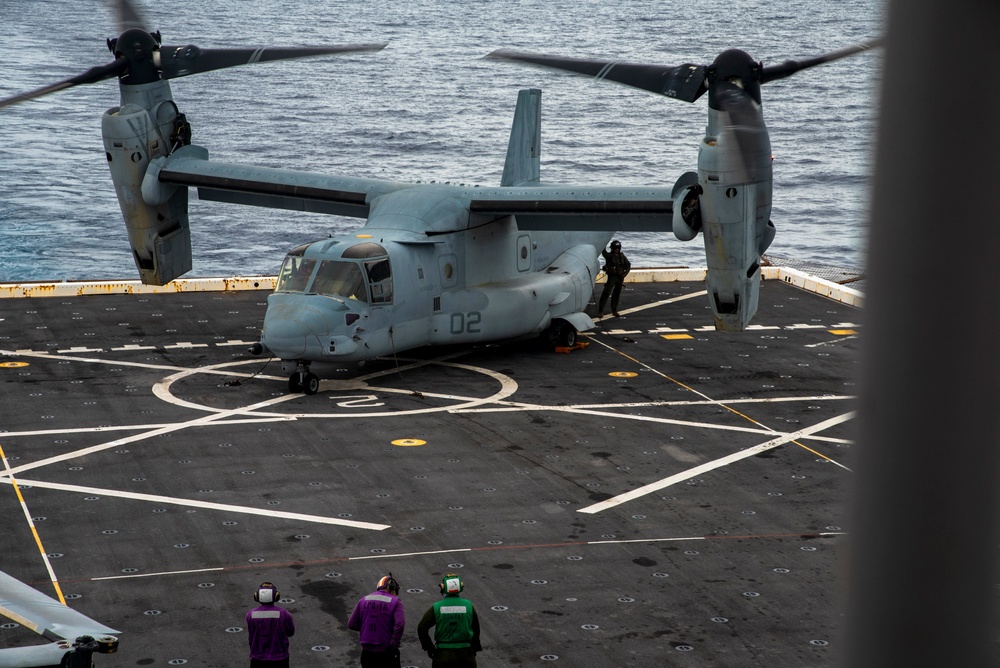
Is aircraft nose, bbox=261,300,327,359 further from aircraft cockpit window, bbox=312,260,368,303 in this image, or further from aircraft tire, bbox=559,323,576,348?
aircraft tire, bbox=559,323,576,348

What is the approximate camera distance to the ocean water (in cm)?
6481

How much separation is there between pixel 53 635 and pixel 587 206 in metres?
19.7

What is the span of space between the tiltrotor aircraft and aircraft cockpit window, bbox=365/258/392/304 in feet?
52.1

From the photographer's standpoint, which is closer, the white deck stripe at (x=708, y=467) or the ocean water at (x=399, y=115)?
the white deck stripe at (x=708, y=467)

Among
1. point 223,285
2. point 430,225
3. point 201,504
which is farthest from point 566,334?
point 201,504

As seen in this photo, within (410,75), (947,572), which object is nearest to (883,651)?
(947,572)

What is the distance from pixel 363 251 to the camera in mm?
26234

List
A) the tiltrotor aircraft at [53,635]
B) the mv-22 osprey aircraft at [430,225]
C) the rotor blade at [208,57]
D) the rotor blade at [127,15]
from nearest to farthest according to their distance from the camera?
the tiltrotor aircraft at [53,635] < the mv-22 osprey aircraft at [430,225] < the rotor blade at [127,15] < the rotor blade at [208,57]

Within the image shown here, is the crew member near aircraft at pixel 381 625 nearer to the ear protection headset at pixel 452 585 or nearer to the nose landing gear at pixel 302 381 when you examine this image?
the ear protection headset at pixel 452 585

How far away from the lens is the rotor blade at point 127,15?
2756 cm

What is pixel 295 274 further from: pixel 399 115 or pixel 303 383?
pixel 399 115

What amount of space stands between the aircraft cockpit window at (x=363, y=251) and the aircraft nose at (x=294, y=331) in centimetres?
155

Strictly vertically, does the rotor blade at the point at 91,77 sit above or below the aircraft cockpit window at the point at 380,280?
above

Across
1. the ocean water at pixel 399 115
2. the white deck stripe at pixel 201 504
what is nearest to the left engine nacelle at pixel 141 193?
the white deck stripe at pixel 201 504
